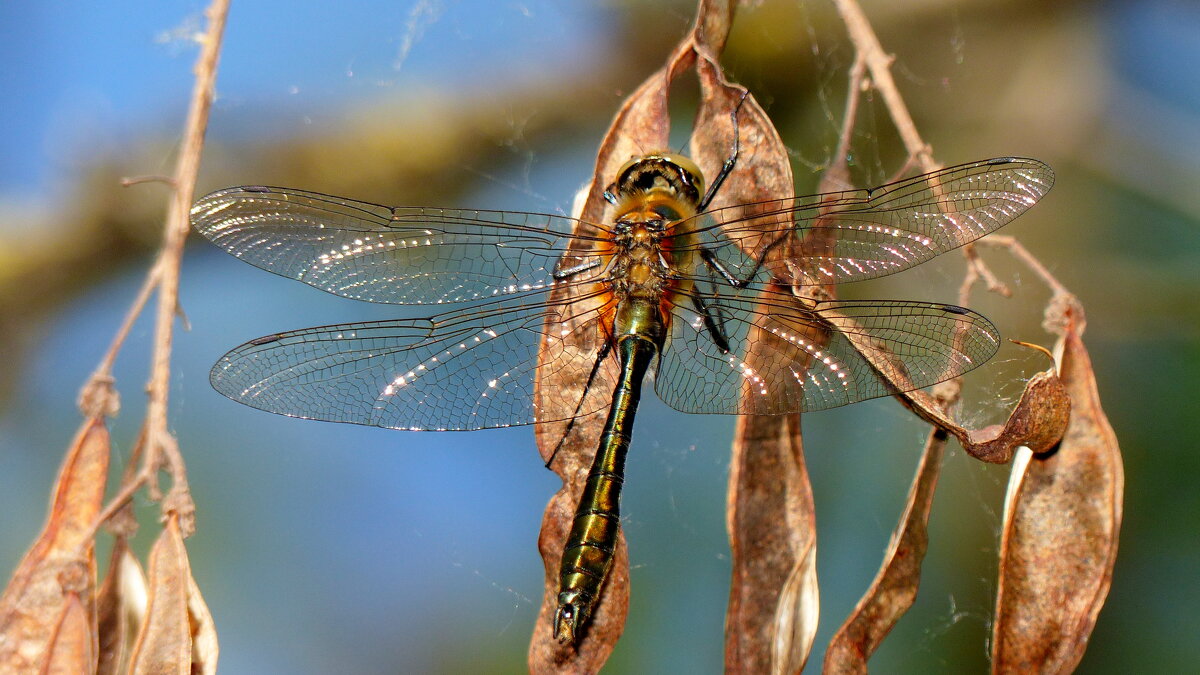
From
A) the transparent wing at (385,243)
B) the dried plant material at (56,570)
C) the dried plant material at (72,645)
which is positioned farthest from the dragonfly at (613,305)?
the dried plant material at (72,645)

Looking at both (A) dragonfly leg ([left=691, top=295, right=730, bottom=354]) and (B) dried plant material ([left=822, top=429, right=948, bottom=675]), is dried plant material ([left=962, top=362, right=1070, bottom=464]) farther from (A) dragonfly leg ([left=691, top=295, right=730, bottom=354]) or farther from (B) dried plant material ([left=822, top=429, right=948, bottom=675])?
(A) dragonfly leg ([left=691, top=295, right=730, bottom=354])

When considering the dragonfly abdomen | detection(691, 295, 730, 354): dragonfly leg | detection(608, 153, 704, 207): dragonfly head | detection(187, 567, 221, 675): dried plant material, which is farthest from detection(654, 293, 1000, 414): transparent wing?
detection(187, 567, 221, 675): dried plant material

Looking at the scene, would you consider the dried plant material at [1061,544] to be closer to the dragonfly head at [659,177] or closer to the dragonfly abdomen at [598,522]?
the dragonfly abdomen at [598,522]

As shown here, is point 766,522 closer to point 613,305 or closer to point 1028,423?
point 1028,423

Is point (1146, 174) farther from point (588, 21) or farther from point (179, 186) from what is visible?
point (179, 186)

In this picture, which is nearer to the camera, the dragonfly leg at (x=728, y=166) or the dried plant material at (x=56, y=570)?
the dried plant material at (x=56, y=570)

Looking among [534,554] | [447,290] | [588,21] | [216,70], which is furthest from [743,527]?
[588,21]
